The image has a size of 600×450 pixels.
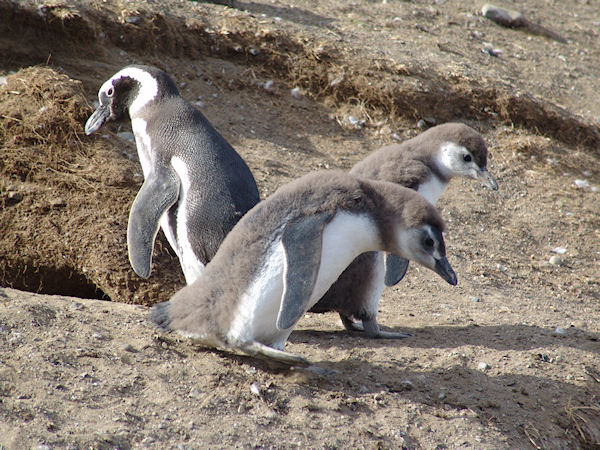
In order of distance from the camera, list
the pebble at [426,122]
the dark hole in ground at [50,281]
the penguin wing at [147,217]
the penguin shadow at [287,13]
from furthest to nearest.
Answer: the penguin shadow at [287,13] < the pebble at [426,122] < the dark hole in ground at [50,281] < the penguin wing at [147,217]

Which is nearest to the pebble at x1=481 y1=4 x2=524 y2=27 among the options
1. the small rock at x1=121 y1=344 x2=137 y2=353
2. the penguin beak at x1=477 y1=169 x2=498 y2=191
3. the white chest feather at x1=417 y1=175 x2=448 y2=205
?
the penguin beak at x1=477 y1=169 x2=498 y2=191

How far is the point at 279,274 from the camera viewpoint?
274 cm

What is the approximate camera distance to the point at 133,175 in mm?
4832

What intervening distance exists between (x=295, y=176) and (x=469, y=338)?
2.21 meters

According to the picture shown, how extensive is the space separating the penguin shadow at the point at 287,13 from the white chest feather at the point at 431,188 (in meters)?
3.68

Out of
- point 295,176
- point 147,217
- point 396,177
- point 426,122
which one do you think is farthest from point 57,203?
point 426,122

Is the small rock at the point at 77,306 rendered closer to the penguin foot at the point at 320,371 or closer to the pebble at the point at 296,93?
the penguin foot at the point at 320,371

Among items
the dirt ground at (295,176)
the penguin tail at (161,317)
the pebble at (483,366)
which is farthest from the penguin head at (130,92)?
the pebble at (483,366)

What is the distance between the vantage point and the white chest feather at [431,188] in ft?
12.5

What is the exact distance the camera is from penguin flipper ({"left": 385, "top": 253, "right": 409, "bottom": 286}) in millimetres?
3463

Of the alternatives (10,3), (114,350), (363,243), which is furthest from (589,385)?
(10,3)

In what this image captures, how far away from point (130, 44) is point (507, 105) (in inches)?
138

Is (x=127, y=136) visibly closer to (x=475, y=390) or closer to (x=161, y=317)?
(x=161, y=317)

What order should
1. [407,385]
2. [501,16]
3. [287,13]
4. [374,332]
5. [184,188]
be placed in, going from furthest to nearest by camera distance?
1. [501,16]
2. [287,13]
3. [184,188]
4. [374,332]
5. [407,385]
